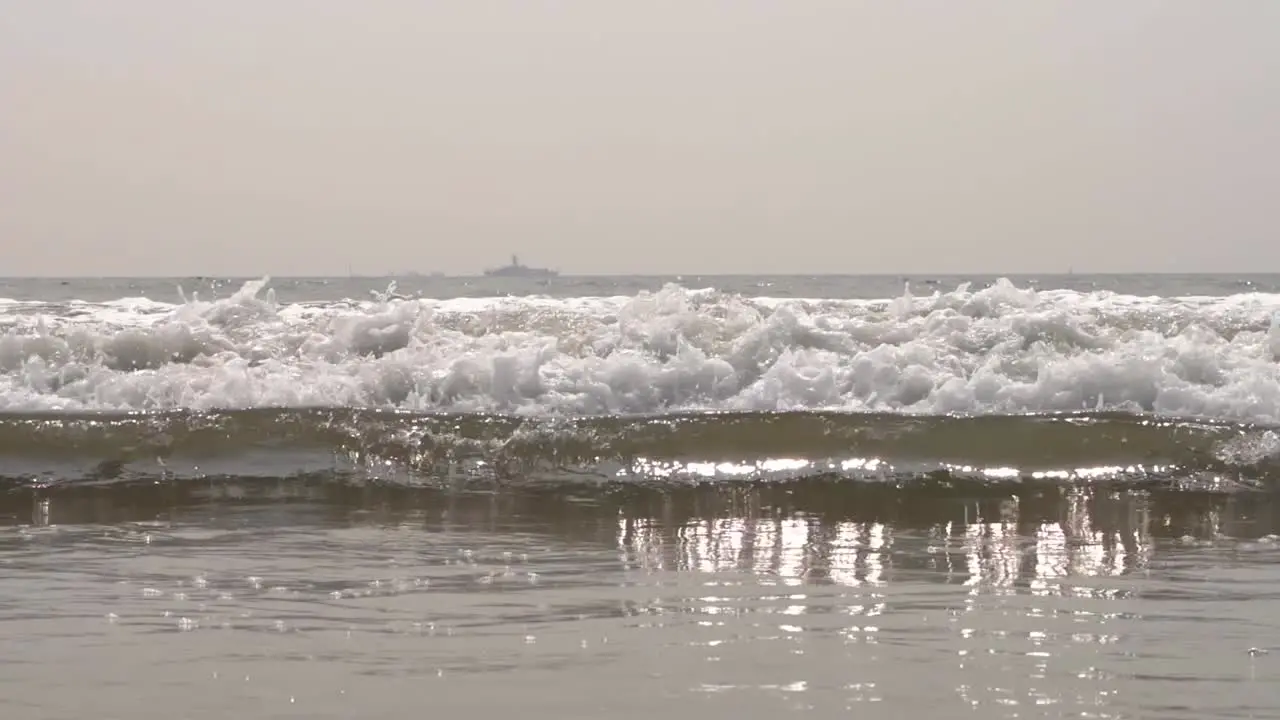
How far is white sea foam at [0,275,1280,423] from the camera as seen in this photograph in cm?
768

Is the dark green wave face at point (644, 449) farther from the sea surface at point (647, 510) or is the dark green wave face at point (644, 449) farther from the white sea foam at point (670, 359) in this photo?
the white sea foam at point (670, 359)

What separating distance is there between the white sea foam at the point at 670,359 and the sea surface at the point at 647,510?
0.9 inches

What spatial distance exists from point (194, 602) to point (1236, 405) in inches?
212

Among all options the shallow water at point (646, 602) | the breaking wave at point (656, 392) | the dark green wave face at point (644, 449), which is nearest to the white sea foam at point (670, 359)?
the breaking wave at point (656, 392)

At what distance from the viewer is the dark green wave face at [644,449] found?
6.55 m

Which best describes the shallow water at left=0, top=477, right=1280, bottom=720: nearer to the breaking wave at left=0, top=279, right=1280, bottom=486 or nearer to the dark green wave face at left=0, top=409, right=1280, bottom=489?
the dark green wave face at left=0, top=409, right=1280, bottom=489

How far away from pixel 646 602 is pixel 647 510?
1880mm

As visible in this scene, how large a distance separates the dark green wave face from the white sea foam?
1.80 ft

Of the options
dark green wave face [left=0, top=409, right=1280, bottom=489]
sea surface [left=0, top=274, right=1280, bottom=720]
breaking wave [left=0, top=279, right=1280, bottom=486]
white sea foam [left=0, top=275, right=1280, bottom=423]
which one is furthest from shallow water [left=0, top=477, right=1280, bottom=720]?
white sea foam [left=0, top=275, right=1280, bottom=423]

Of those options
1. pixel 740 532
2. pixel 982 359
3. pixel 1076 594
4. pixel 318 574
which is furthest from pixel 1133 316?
pixel 318 574

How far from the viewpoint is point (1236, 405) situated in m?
7.39

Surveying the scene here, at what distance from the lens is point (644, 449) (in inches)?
270

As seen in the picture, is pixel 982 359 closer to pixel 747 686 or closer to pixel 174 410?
pixel 174 410

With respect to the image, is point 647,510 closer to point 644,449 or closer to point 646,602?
point 644,449
